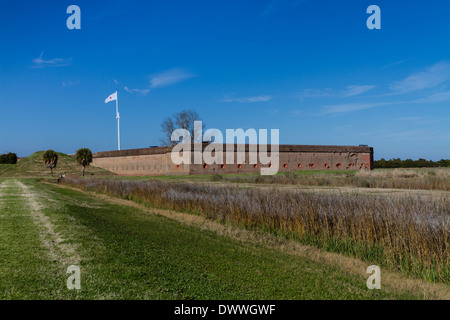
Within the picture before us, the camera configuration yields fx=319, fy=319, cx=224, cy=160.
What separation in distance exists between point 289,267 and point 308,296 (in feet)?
3.72

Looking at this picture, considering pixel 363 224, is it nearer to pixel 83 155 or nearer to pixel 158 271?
pixel 158 271

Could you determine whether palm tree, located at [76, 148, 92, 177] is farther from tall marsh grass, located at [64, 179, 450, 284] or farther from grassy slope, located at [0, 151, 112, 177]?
tall marsh grass, located at [64, 179, 450, 284]

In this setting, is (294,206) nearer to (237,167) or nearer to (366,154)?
(237,167)

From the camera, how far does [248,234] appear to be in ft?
27.0

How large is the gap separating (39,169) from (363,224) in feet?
171

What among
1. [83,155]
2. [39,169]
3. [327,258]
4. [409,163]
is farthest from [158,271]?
[409,163]

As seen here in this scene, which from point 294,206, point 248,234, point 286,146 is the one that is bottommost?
point 248,234

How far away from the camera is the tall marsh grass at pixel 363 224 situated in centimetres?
517

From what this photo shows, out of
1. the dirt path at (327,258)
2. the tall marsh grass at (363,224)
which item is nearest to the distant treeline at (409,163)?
the tall marsh grass at (363,224)

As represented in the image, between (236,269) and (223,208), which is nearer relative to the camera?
(236,269)

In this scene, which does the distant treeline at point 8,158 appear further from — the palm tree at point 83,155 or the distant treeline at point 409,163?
the distant treeline at point 409,163

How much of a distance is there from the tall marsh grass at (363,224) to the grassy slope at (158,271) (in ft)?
3.88

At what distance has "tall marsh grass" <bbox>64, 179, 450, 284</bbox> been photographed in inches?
204
